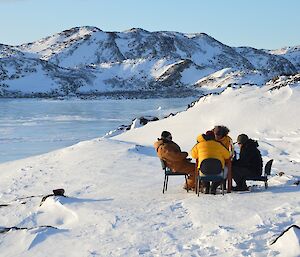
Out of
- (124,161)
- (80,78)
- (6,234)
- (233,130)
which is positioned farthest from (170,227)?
(80,78)

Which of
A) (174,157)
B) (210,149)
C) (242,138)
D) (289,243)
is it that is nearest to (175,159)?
(174,157)

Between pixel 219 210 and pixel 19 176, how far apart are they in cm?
834

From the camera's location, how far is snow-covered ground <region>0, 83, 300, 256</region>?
644cm

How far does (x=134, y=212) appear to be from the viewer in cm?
816

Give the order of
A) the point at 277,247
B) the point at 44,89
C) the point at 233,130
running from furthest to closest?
the point at 44,89, the point at 233,130, the point at 277,247

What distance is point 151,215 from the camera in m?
7.82

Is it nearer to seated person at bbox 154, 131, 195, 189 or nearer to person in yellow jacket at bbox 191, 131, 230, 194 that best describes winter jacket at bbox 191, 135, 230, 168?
person in yellow jacket at bbox 191, 131, 230, 194

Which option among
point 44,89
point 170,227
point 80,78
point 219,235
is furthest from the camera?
point 80,78

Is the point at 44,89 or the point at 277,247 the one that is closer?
the point at 277,247

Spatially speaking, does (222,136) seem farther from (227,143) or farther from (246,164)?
(246,164)

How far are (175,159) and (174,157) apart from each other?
0.16 feet

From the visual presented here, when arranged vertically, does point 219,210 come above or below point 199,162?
below

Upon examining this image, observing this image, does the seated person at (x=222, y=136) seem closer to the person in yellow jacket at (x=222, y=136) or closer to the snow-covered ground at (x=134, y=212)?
the person in yellow jacket at (x=222, y=136)

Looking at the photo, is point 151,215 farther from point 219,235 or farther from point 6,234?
point 6,234
